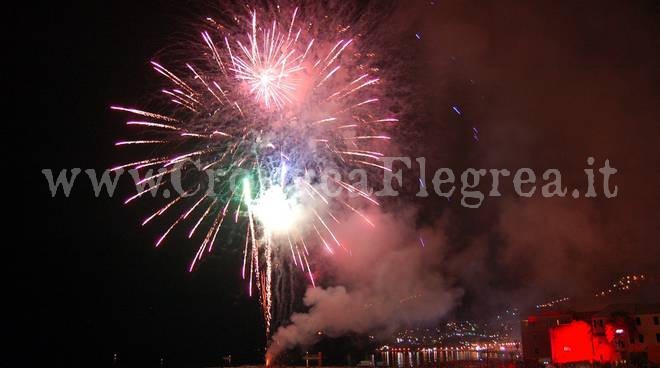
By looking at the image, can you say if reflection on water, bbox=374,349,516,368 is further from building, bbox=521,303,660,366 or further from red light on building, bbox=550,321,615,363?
red light on building, bbox=550,321,615,363

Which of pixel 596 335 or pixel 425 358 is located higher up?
pixel 596 335

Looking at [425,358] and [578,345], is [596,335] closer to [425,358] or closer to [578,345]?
[578,345]

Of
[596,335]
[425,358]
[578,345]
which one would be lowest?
[425,358]

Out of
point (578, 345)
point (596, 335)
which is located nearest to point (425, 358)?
point (578, 345)

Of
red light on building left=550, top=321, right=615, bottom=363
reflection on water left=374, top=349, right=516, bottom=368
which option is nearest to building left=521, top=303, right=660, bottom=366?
red light on building left=550, top=321, right=615, bottom=363

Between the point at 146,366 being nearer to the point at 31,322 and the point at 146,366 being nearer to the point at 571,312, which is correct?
the point at 31,322

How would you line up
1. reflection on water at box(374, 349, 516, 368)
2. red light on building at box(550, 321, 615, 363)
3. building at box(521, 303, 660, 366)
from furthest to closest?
reflection on water at box(374, 349, 516, 368)
red light on building at box(550, 321, 615, 363)
building at box(521, 303, 660, 366)

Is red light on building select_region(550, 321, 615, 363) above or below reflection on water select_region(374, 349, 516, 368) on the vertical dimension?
above

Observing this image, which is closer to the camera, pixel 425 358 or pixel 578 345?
pixel 578 345

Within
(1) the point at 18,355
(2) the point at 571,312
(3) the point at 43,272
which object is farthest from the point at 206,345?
(2) the point at 571,312
